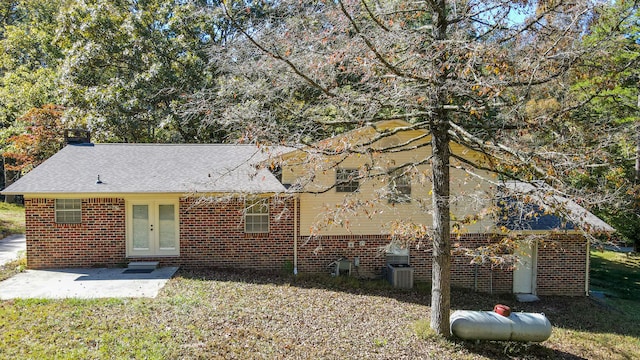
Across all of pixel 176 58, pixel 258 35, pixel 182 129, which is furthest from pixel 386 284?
pixel 176 58

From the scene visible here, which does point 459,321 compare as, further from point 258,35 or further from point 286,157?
point 258,35

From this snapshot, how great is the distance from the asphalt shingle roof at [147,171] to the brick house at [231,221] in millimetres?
49

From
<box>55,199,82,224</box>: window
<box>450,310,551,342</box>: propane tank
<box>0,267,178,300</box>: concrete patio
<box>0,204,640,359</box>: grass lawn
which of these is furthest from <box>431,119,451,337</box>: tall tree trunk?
<box>55,199,82,224</box>: window

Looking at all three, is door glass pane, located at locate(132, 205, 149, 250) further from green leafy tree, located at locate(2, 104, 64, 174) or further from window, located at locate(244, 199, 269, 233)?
green leafy tree, located at locate(2, 104, 64, 174)

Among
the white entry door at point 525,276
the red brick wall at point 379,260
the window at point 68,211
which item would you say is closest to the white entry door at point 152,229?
the window at point 68,211

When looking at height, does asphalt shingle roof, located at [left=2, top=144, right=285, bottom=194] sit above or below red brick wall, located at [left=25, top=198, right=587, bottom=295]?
above

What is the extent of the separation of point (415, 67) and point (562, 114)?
9.17 ft

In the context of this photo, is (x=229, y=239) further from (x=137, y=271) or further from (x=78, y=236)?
(x=78, y=236)

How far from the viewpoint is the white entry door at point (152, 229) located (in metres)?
12.1

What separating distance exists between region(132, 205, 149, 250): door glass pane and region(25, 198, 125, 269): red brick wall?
12.6 inches

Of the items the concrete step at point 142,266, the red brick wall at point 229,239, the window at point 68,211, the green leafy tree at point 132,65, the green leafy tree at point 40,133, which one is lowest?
the concrete step at point 142,266

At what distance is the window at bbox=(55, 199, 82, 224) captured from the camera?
11.7 m

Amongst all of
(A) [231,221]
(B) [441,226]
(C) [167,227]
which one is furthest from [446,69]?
(C) [167,227]

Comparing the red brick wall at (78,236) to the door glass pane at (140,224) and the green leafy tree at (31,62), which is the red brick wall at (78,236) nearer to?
the door glass pane at (140,224)
